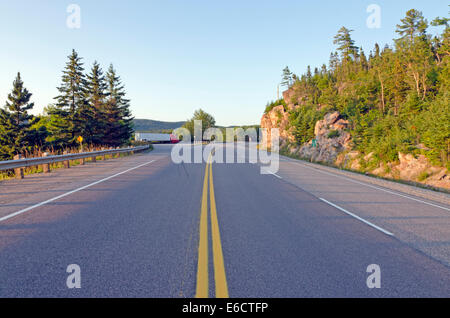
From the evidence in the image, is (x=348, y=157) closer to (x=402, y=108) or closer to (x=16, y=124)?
(x=402, y=108)

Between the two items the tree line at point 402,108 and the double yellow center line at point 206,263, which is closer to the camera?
the double yellow center line at point 206,263

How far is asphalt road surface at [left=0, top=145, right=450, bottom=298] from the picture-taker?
334cm

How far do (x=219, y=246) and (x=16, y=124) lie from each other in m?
61.4

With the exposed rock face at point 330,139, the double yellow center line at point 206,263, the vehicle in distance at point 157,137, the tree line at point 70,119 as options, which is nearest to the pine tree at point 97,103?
the tree line at point 70,119

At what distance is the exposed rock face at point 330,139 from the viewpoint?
26108mm

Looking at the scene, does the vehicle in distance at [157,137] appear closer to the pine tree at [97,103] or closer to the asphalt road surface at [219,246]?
the pine tree at [97,103]

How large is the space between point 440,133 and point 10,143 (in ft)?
199

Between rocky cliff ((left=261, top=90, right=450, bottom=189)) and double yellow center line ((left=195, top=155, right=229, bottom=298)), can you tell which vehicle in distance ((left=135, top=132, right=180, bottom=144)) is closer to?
rocky cliff ((left=261, top=90, right=450, bottom=189))

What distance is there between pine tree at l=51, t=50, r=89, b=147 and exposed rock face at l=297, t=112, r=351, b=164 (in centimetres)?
3697

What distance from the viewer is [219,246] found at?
15.0 feet

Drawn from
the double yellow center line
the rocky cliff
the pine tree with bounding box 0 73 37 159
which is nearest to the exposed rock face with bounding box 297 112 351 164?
the rocky cliff

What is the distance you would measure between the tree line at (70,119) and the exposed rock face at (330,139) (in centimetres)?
3565
